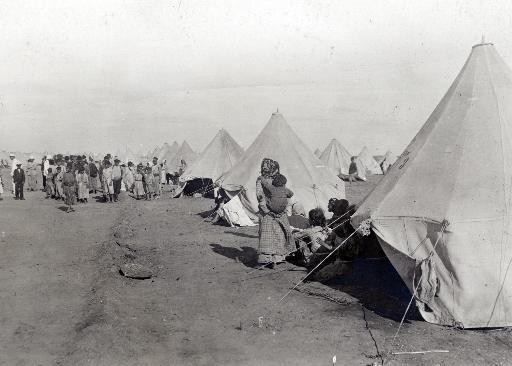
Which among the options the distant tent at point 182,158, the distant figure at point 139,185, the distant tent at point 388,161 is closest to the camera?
the distant figure at point 139,185

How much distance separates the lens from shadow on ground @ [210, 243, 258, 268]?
8.65 m

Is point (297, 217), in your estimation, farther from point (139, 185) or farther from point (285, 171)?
point (139, 185)

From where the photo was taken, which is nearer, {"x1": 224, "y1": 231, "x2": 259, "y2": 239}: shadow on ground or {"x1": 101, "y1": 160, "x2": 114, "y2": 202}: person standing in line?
{"x1": 224, "y1": 231, "x2": 259, "y2": 239}: shadow on ground

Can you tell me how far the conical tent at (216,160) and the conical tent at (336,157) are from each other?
1387 centimetres

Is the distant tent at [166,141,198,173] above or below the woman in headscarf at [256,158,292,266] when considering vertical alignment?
below

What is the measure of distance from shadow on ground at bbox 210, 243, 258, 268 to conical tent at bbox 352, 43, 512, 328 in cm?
289

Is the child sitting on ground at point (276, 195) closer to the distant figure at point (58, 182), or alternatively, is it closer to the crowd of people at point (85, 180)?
the crowd of people at point (85, 180)

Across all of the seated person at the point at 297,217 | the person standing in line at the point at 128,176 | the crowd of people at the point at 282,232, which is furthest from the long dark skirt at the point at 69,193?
the crowd of people at the point at 282,232

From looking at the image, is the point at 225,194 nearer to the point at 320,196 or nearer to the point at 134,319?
the point at 320,196

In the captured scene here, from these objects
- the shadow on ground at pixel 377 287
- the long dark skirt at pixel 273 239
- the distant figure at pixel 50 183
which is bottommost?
the distant figure at pixel 50 183

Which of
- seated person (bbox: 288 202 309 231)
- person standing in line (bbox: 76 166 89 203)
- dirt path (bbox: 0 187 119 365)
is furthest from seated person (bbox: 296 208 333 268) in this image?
person standing in line (bbox: 76 166 89 203)

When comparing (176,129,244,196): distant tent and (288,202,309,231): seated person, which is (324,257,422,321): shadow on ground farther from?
(176,129,244,196): distant tent

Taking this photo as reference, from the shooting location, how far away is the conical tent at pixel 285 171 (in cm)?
1327

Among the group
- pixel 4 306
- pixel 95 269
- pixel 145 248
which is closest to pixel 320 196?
pixel 145 248
